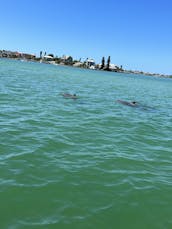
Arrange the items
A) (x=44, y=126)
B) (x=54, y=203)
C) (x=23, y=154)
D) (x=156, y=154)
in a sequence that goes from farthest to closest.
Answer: (x=44, y=126), (x=156, y=154), (x=23, y=154), (x=54, y=203)

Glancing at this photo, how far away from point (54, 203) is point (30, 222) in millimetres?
959

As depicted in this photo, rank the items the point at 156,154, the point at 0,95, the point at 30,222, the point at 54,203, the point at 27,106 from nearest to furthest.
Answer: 1. the point at 30,222
2. the point at 54,203
3. the point at 156,154
4. the point at 27,106
5. the point at 0,95

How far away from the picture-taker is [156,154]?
1198 cm

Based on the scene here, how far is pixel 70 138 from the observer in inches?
491

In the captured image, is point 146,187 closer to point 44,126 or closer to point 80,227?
point 80,227

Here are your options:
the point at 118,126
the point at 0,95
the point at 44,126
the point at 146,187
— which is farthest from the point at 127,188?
the point at 0,95

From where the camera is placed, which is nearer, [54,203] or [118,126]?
[54,203]

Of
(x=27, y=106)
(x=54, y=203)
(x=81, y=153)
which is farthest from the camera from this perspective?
(x=27, y=106)

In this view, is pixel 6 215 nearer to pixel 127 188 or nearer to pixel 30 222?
pixel 30 222

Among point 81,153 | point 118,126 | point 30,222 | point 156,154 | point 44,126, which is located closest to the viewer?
point 30,222

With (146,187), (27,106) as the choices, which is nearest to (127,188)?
(146,187)

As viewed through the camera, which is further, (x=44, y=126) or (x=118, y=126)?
(x=118, y=126)

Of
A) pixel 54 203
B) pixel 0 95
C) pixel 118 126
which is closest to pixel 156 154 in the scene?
pixel 118 126

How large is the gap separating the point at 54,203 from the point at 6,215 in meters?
1.19
